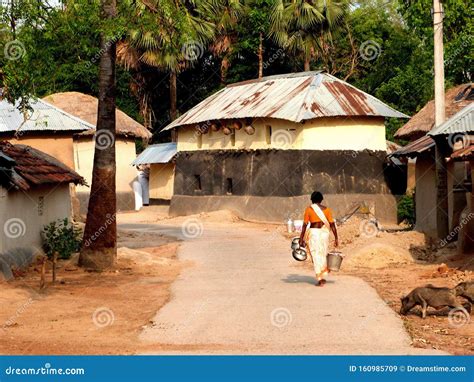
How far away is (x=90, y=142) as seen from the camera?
1832 inches

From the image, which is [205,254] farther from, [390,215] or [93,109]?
[93,109]

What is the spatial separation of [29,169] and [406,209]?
19.3 metres

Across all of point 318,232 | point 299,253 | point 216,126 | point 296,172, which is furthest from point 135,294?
point 216,126

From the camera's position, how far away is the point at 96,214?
21.2 metres

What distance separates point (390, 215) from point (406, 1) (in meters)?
9.35

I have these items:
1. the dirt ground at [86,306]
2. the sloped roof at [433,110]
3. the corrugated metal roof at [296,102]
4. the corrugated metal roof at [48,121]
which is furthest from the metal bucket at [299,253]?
the corrugated metal roof at [296,102]

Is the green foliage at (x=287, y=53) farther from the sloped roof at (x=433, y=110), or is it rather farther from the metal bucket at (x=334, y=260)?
the metal bucket at (x=334, y=260)

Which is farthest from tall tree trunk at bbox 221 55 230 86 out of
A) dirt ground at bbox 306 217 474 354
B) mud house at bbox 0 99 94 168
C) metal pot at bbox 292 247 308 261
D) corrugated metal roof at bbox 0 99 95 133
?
metal pot at bbox 292 247 308 261

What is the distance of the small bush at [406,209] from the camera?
37.5 m

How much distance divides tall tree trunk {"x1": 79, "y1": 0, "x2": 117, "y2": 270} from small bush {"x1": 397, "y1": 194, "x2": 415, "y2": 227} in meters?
18.6

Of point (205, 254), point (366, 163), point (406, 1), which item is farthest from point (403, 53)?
point (205, 254)

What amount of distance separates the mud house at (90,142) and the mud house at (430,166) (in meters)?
15.7

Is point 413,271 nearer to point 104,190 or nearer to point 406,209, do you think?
point 104,190

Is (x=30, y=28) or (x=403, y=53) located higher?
(x=403, y=53)
